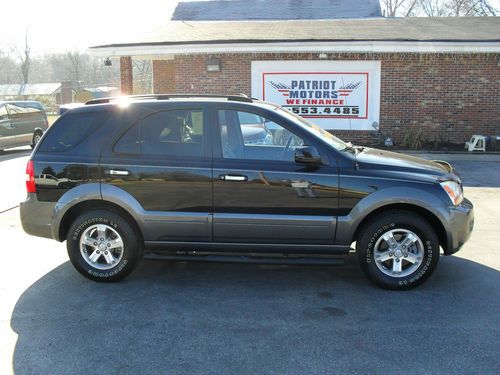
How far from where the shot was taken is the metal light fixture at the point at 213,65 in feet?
48.0

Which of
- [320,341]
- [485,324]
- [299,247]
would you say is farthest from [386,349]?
[299,247]

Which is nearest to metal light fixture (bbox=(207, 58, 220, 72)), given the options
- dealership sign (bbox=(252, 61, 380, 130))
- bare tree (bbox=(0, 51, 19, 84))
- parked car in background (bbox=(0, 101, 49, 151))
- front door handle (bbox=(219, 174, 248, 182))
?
dealership sign (bbox=(252, 61, 380, 130))

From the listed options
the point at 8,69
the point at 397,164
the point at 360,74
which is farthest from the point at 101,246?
the point at 8,69

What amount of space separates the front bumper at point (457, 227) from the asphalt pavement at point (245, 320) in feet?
1.49

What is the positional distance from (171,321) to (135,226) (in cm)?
118

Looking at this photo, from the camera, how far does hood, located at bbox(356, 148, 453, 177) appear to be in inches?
188

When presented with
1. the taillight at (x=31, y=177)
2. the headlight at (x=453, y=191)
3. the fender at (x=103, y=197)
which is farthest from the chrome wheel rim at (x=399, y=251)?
the taillight at (x=31, y=177)

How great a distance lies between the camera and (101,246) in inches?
196

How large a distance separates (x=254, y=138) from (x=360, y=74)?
10.2 meters

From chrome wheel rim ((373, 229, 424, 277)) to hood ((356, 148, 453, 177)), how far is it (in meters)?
0.60

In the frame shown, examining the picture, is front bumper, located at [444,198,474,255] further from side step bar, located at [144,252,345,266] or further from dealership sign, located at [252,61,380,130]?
dealership sign, located at [252,61,380,130]

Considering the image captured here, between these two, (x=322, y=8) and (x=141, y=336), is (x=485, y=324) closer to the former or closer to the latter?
(x=141, y=336)

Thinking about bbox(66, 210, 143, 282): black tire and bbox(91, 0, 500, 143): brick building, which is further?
bbox(91, 0, 500, 143): brick building

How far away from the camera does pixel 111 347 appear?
3.73m
